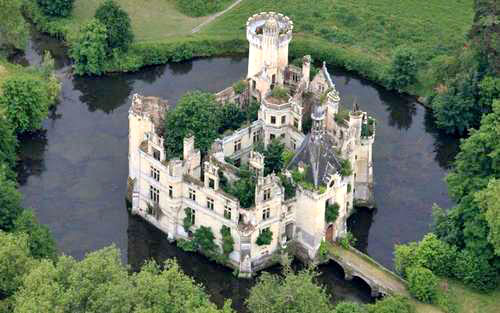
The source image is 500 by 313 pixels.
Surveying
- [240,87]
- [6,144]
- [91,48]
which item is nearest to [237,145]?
[240,87]

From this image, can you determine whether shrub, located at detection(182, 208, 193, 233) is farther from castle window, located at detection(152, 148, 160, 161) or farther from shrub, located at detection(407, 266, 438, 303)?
shrub, located at detection(407, 266, 438, 303)

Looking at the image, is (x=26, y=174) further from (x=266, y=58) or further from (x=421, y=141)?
(x=421, y=141)

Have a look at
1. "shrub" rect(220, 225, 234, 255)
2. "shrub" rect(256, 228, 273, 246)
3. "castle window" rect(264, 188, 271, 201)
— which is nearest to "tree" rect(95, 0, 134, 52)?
"shrub" rect(220, 225, 234, 255)

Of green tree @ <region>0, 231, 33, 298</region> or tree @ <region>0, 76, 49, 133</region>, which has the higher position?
tree @ <region>0, 76, 49, 133</region>

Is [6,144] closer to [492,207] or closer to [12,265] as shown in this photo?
[12,265]

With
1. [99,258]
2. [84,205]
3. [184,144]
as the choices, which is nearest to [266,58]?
[184,144]

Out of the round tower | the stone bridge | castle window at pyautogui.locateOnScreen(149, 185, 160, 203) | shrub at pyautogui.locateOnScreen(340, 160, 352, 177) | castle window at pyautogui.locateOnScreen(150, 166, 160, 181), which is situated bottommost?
the stone bridge

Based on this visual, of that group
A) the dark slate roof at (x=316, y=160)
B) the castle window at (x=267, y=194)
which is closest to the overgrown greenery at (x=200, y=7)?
the dark slate roof at (x=316, y=160)
